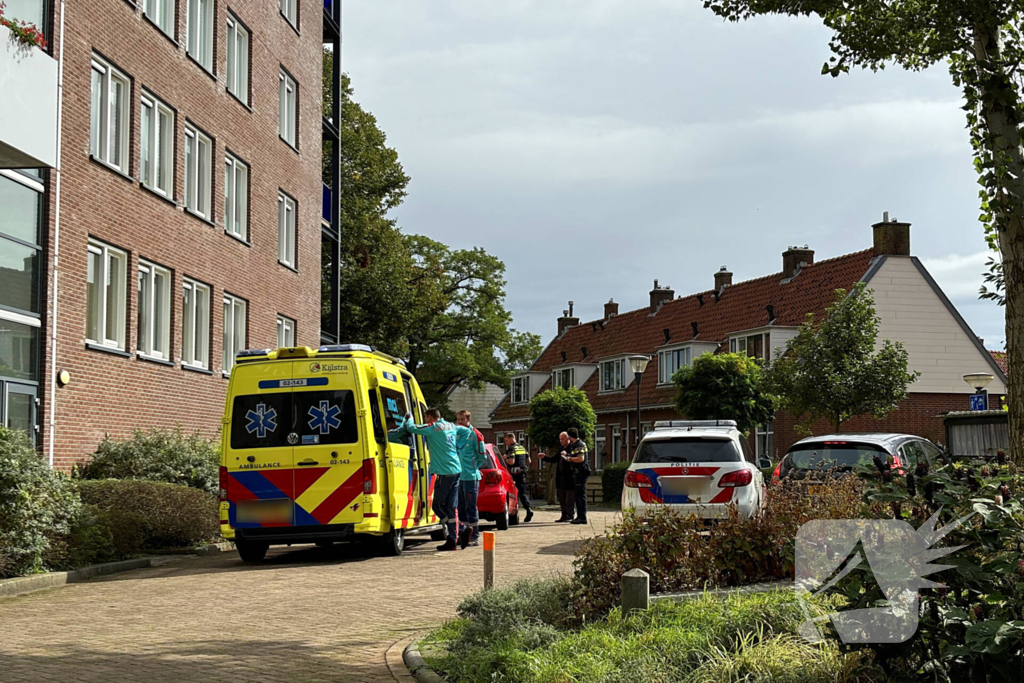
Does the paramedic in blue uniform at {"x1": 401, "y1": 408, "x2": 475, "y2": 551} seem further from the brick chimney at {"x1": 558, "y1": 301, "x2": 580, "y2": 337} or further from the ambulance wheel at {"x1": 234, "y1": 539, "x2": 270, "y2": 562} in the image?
the brick chimney at {"x1": 558, "y1": 301, "x2": 580, "y2": 337}

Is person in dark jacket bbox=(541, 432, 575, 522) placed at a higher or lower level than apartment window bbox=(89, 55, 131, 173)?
lower

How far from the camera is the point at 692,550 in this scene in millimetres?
9266

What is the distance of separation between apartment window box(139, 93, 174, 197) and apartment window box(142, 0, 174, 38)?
1.54 m

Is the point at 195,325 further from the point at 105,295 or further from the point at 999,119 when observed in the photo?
the point at 999,119

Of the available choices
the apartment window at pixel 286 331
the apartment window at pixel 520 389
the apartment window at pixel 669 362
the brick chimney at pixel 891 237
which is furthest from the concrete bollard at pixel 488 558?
the apartment window at pixel 520 389

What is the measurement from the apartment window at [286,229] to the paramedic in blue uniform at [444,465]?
49.6 ft

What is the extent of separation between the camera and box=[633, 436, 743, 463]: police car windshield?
1588cm

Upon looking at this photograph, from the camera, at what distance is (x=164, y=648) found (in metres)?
8.80

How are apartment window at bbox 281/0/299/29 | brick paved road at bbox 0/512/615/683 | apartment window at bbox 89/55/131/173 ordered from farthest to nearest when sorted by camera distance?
apartment window at bbox 281/0/299/29 < apartment window at bbox 89/55/131/173 < brick paved road at bbox 0/512/615/683

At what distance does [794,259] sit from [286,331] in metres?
26.6

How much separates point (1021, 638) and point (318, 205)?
29952mm

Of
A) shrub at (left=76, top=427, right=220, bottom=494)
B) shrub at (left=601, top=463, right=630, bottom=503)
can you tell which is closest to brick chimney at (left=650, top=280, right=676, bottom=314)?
shrub at (left=601, top=463, right=630, bottom=503)

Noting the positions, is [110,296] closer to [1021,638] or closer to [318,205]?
[318,205]

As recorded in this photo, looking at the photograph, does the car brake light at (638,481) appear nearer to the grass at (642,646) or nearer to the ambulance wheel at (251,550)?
the ambulance wheel at (251,550)
